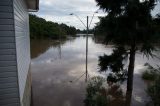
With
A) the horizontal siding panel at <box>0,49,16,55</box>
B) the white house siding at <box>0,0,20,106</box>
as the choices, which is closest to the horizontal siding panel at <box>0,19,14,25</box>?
the white house siding at <box>0,0,20,106</box>

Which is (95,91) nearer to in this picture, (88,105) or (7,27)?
(88,105)

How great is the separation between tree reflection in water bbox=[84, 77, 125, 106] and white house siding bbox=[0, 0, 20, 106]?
352 centimetres

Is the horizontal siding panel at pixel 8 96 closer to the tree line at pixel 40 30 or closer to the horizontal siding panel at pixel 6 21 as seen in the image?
the horizontal siding panel at pixel 6 21

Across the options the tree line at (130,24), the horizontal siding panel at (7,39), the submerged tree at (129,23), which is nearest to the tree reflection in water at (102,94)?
the tree line at (130,24)

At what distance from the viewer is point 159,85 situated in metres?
6.20

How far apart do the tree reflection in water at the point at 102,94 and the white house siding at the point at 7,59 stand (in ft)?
11.6

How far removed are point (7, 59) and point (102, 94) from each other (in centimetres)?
564

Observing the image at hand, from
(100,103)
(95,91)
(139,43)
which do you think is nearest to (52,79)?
(95,91)

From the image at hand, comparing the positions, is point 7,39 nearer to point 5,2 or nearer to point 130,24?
point 5,2

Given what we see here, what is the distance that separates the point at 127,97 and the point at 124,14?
3.94 meters

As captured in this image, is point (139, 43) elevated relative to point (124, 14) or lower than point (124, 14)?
lower

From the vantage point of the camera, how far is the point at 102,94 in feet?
25.6

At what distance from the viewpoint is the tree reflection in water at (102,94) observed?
619 centimetres

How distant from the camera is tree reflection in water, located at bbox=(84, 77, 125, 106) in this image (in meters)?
6.19
